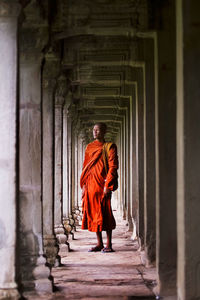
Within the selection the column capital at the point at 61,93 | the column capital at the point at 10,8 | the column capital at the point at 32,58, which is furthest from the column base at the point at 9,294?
the column capital at the point at 61,93

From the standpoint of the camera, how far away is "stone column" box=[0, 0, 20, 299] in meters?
5.30

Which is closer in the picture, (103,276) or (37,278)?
(37,278)

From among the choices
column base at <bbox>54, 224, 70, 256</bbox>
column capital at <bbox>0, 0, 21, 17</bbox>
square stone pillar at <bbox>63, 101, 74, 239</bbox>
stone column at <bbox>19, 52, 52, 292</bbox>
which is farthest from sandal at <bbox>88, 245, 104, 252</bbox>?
column capital at <bbox>0, 0, 21, 17</bbox>

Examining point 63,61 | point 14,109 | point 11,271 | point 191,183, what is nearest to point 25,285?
point 11,271

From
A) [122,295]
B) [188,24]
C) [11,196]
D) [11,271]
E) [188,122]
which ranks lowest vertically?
[122,295]

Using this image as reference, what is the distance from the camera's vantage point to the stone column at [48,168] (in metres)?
8.59

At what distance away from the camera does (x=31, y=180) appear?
23.6ft

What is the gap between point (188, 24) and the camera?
16.1 ft

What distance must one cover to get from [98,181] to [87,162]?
482 millimetres

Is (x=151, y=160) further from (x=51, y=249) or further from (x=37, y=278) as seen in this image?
(x=37, y=278)

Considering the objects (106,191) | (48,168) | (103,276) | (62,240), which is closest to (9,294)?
(103,276)

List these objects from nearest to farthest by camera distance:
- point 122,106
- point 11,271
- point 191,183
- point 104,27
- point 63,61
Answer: point 191,183
point 11,271
point 104,27
point 63,61
point 122,106

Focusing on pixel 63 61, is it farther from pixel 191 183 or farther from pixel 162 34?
pixel 191 183

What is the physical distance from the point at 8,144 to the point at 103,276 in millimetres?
3323
